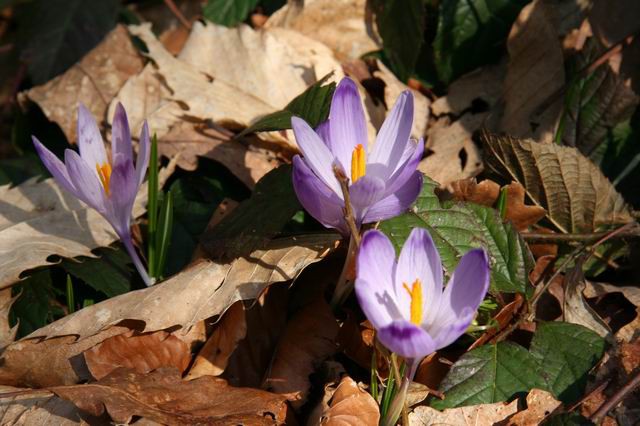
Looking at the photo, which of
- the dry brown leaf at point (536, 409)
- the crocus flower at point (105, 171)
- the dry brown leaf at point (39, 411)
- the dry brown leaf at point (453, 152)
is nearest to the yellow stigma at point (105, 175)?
the crocus flower at point (105, 171)

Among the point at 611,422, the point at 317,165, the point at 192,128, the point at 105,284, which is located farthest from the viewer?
the point at 192,128

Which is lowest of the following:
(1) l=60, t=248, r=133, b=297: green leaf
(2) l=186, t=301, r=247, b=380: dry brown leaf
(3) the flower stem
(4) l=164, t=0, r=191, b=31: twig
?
(2) l=186, t=301, r=247, b=380: dry brown leaf

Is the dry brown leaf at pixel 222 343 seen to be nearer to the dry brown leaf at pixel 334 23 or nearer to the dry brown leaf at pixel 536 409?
the dry brown leaf at pixel 536 409

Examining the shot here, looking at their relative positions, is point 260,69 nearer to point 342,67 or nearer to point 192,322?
point 342,67

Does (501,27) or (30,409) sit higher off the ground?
(501,27)

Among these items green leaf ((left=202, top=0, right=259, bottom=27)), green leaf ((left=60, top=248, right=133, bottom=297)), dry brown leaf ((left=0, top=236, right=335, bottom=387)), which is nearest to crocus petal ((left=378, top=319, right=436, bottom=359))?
dry brown leaf ((left=0, top=236, right=335, bottom=387))

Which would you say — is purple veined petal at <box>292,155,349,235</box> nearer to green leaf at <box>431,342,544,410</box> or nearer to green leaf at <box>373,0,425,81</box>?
green leaf at <box>431,342,544,410</box>

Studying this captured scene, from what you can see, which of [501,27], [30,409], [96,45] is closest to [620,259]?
[501,27]
